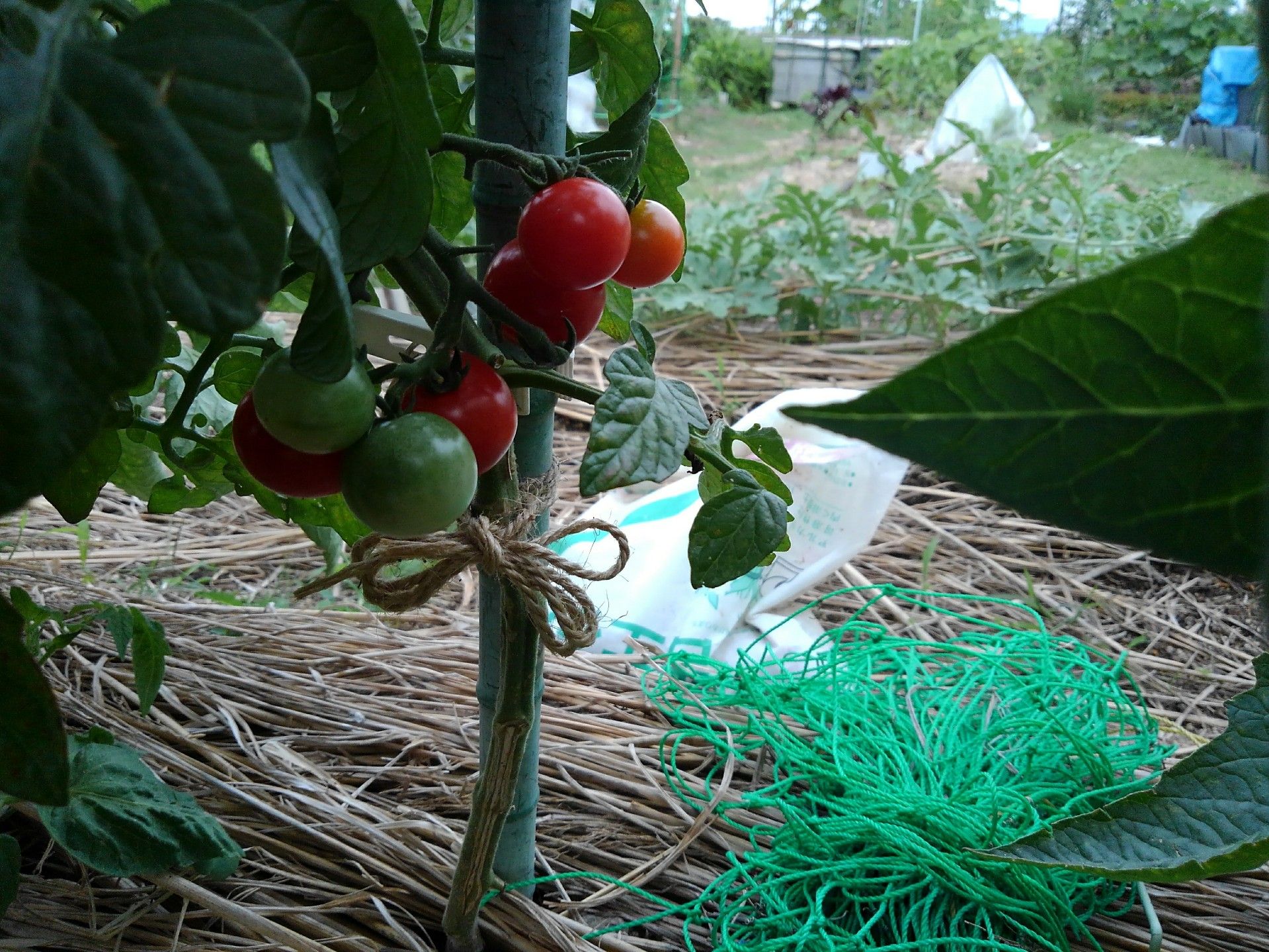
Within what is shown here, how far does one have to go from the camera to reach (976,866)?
2.99 ft

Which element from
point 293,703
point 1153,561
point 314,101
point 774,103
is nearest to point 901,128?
point 774,103

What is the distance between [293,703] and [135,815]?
39 centimetres

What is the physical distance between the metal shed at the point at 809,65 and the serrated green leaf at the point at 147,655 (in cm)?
723

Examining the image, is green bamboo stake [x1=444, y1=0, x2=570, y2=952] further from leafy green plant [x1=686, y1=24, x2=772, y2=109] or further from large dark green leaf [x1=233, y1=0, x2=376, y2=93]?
leafy green plant [x1=686, y1=24, x2=772, y2=109]

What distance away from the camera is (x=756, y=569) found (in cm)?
141

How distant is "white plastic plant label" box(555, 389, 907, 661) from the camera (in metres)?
1.37

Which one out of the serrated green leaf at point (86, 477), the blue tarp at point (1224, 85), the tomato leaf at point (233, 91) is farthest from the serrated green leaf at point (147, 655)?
the blue tarp at point (1224, 85)

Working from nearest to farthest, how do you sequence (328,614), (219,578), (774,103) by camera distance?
1. (328,614)
2. (219,578)
3. (774,103)

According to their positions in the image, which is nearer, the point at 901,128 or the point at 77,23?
the point at 77,23

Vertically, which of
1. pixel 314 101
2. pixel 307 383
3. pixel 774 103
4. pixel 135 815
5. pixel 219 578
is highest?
pixel 774 103

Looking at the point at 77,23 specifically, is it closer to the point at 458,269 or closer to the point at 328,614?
the point at 458,269

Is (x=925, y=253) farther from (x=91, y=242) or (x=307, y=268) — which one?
(x=91, y=242)

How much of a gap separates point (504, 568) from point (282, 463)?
0.16 metres

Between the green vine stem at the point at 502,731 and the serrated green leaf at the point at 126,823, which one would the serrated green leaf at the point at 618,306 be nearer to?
the green vine stem at the point at 502,731
